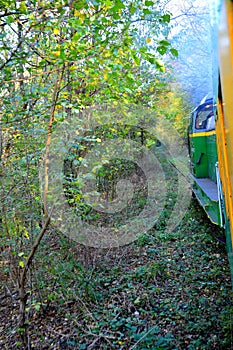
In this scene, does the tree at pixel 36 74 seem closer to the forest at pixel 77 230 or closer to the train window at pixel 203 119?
the forest at pixel 77 230

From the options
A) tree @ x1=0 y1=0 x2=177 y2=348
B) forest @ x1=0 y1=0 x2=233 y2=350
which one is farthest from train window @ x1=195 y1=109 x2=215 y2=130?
tree @ x1=0 y1=0 x2=177 y2=348

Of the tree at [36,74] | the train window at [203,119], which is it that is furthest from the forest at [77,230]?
the train window at [203,119]

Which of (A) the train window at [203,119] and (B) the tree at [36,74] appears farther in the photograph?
(A) the train window at [203,119]

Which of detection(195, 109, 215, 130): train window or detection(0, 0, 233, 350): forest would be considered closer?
detection(0, 0, 233, 350): forest

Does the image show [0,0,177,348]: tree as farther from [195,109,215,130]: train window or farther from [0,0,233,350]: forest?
[195,109,215,130]: train window

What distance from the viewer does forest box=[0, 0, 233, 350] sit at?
2.76m

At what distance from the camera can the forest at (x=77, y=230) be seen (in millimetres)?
2758

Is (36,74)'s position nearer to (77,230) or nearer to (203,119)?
(77,230)

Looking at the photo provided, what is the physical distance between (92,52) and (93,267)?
285 cm

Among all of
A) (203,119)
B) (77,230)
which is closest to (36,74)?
(77,230)

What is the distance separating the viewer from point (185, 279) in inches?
153

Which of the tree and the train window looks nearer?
the tree

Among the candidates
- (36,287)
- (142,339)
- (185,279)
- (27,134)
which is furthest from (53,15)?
(185,279)

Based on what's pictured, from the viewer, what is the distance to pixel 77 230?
420cm
